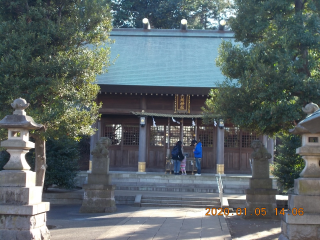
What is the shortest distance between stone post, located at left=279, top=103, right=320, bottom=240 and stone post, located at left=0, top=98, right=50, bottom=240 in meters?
4.37

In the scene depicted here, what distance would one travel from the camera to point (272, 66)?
31.3 ft

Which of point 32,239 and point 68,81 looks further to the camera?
point 68,81

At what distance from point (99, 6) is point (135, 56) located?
406 inches

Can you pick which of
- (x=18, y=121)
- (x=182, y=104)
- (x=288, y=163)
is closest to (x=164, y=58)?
(x=182, y=104)

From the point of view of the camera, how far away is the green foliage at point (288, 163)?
1292cm

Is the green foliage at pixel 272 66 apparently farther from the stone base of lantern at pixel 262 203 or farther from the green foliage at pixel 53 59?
the green foliage at pixel 53 59

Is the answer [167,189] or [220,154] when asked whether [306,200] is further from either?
[220,154]

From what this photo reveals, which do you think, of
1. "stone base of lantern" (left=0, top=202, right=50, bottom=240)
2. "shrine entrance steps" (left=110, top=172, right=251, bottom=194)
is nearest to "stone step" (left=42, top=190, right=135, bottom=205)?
"shrine entrance steps" (left=110, top=172, right=251, bottom=194)

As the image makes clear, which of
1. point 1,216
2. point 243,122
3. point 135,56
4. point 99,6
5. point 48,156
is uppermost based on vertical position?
point 135,56

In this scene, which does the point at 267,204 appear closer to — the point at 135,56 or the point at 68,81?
the point at 68,81

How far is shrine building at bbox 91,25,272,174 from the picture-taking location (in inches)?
659

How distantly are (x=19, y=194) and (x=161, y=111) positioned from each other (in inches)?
445

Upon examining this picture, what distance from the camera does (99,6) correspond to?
1009 cm

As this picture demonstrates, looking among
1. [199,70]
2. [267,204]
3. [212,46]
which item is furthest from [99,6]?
[212,46]
